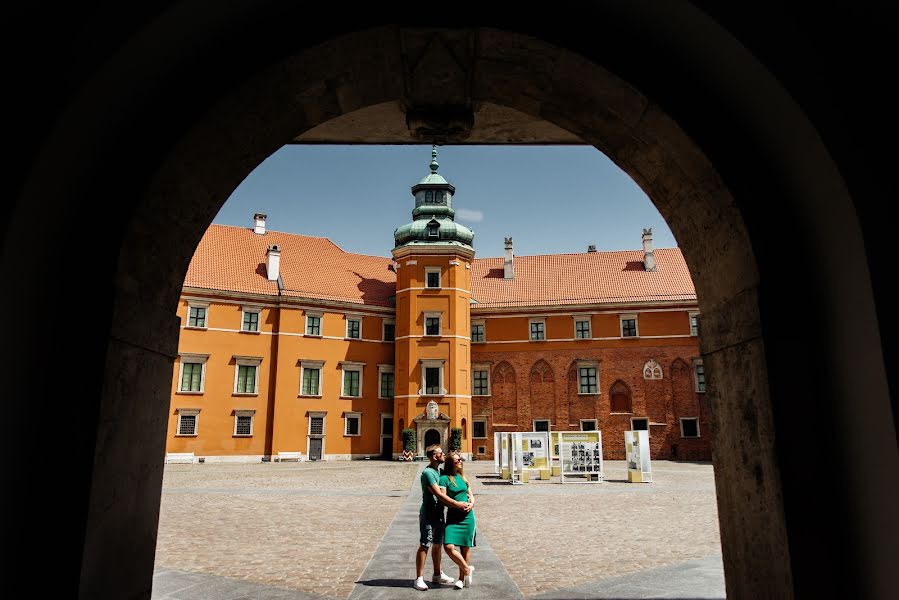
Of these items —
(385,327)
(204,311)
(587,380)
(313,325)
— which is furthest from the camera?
(385,327)

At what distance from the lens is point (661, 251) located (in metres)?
46.2

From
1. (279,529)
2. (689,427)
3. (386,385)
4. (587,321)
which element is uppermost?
(587,321)

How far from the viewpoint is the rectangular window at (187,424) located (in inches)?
1380

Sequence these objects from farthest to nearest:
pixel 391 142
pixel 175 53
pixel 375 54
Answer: pixel 391 142
pixel 375 54
pixel 175 53

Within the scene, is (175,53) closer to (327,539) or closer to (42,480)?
(42,480)

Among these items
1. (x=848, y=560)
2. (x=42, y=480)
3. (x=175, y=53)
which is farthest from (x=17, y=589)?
(x=848, y=560)

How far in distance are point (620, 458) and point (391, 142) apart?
38.2 metres

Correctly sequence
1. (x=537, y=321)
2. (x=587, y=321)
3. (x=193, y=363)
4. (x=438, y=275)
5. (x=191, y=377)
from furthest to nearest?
(x=537, y=321), (x=587, y=321), (x=438, y=275), (x=193, y=363), (x=191, y=377)

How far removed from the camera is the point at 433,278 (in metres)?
41.7

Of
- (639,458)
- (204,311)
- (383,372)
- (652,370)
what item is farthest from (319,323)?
(639,458)

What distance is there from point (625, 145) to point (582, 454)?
2116 cm

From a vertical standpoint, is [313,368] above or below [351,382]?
above

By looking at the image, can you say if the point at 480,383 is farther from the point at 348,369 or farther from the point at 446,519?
the point at 446,519

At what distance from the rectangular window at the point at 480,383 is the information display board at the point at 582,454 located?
18679 millimetres
